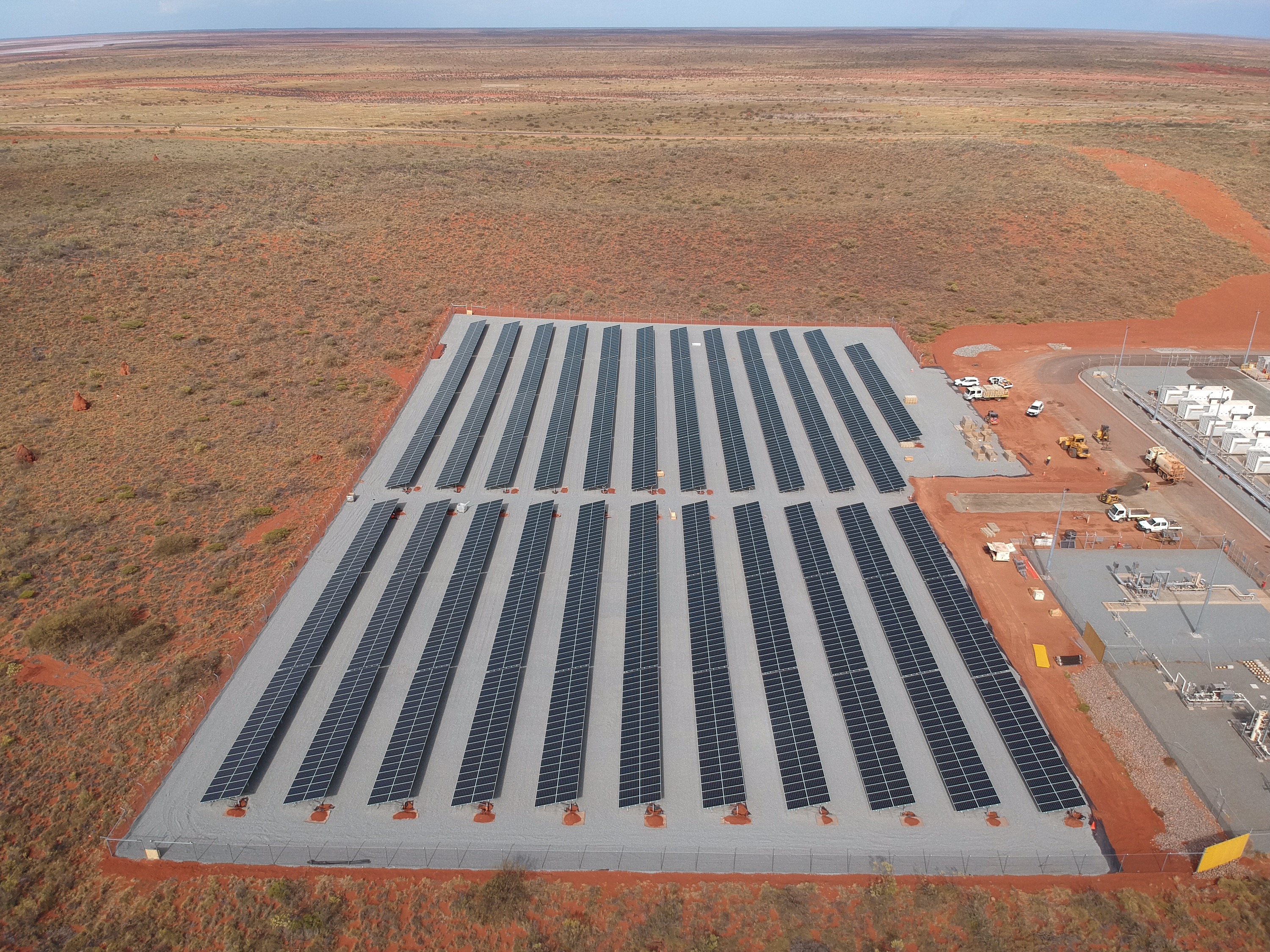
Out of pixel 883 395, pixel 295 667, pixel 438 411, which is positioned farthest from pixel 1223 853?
pixel 438 411

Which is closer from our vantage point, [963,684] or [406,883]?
[406,883]

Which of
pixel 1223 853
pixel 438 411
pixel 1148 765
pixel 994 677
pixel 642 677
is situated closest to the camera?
pixel 1223 853

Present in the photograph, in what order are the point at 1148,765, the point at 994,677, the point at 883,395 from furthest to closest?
Result: the point at 883,395 → the point at 994,677 → the point at 1148,765

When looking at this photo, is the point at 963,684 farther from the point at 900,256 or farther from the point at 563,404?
the point at 900,256

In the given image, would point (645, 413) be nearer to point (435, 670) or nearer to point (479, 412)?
point (479, 412)

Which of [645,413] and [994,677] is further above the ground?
[645,413]

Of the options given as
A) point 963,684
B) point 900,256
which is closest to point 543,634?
point 963,684
